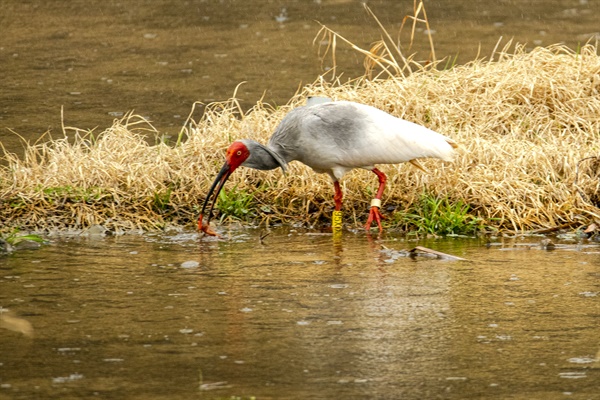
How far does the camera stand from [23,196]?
7609mm

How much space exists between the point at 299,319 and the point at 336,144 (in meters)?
2.11

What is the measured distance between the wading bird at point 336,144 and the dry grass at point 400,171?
52 centimetres

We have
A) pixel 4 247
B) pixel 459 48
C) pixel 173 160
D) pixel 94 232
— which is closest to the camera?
pixel 4 247

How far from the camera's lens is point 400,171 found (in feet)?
26.3

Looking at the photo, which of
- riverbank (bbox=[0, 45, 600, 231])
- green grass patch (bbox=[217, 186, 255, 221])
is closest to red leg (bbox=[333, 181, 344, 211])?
riverbank (bbox=[0, 45, 600, 231])

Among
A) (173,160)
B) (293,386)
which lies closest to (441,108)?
(173,160)

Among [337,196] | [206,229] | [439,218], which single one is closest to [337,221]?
[337,196]

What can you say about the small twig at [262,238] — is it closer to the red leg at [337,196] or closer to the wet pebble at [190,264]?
the red leg at [337,196]

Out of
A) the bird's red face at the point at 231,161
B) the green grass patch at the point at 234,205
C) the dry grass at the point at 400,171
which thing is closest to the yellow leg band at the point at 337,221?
the dry grass at the point at 400,171

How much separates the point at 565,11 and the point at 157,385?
46.4 ft

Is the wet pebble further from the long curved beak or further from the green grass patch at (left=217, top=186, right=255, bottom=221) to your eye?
the green grass patch at (left=217, top=186, right=255, bottom=221)

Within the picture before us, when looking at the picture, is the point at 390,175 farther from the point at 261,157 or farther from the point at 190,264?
the point at 190,264

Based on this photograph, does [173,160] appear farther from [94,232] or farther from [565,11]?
[565,11]

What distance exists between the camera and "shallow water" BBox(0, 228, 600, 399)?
442 cm
